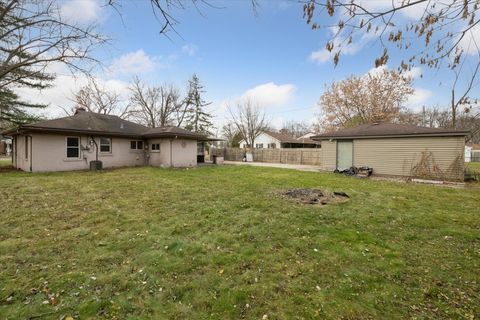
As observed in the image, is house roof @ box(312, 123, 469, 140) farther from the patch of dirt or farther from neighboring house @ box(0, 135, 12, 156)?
neighboring house @ box(0, 135, 12, 156)

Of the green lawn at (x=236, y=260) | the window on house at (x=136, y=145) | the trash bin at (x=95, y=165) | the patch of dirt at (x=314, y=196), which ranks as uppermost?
the window on house at (x=136, y=145)

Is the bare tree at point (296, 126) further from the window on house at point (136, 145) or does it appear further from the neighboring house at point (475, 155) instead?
the window on house at point (136, 145)

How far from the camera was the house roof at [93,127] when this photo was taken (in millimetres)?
11930

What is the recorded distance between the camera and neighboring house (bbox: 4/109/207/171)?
39.7 ft

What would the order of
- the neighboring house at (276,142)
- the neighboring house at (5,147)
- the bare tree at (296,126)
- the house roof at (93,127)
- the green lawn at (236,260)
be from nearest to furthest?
the green lawn at (236,260) → the house roof at (93,127) → the neighboring house at (276,142) → the neighboring house at (5,147) → the bare tree at (296,126)

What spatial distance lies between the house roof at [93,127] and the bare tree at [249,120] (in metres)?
19.3

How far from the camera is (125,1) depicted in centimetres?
304

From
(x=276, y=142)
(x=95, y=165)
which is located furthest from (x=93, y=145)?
(x=276, y=142)

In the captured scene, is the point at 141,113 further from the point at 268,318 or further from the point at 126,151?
the point at 268,318

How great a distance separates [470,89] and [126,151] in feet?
54.1

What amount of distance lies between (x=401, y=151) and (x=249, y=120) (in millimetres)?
24685

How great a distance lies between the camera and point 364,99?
24.1 metres

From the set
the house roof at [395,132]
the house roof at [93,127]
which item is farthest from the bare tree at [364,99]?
the house roof at [93,127]

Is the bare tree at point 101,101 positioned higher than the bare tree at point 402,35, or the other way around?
the bare tree at point 101,101
